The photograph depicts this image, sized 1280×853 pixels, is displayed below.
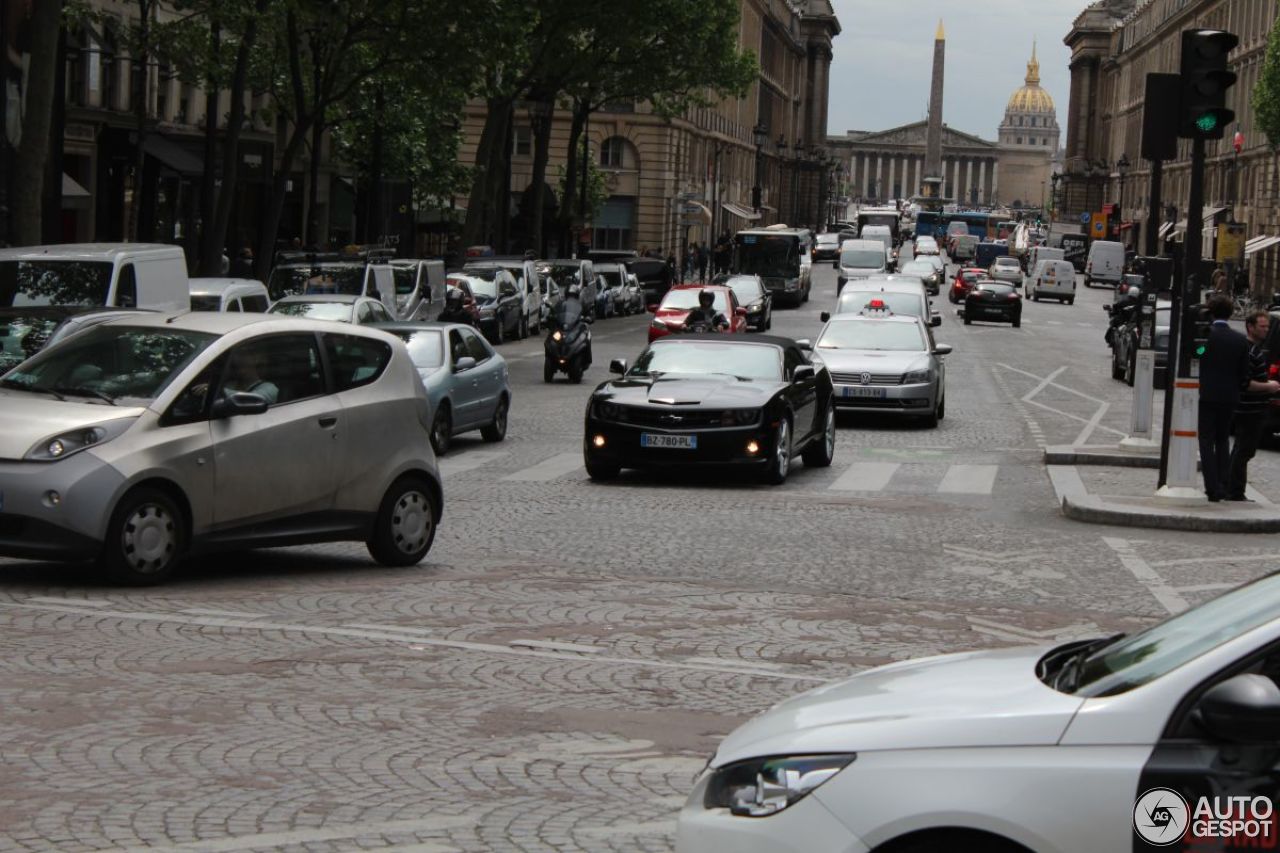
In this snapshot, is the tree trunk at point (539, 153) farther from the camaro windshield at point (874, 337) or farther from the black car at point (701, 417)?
the black car at point (701, 417)

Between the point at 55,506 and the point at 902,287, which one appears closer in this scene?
the point at 55,506

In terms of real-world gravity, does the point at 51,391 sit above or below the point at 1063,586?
above

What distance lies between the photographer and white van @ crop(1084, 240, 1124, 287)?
108000mm

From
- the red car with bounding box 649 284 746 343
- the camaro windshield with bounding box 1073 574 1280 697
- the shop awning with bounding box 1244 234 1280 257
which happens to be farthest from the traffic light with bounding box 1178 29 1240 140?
the shop awning with bounding box 1244 234 1280 257

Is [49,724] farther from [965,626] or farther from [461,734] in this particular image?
[965,626]

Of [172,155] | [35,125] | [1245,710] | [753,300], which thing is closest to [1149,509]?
[1245,710]

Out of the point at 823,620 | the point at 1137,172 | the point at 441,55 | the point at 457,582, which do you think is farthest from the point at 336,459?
the point at 1137,172

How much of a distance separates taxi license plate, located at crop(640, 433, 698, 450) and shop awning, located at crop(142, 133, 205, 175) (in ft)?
104

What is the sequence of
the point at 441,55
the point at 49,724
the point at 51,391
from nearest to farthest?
the point at 49,724, the point at 51,391, the point at 441,55

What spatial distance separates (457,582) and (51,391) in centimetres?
250

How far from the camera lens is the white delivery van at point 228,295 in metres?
24.6

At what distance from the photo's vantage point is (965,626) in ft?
35.6

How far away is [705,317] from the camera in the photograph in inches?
1454

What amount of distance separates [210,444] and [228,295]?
538 inches
